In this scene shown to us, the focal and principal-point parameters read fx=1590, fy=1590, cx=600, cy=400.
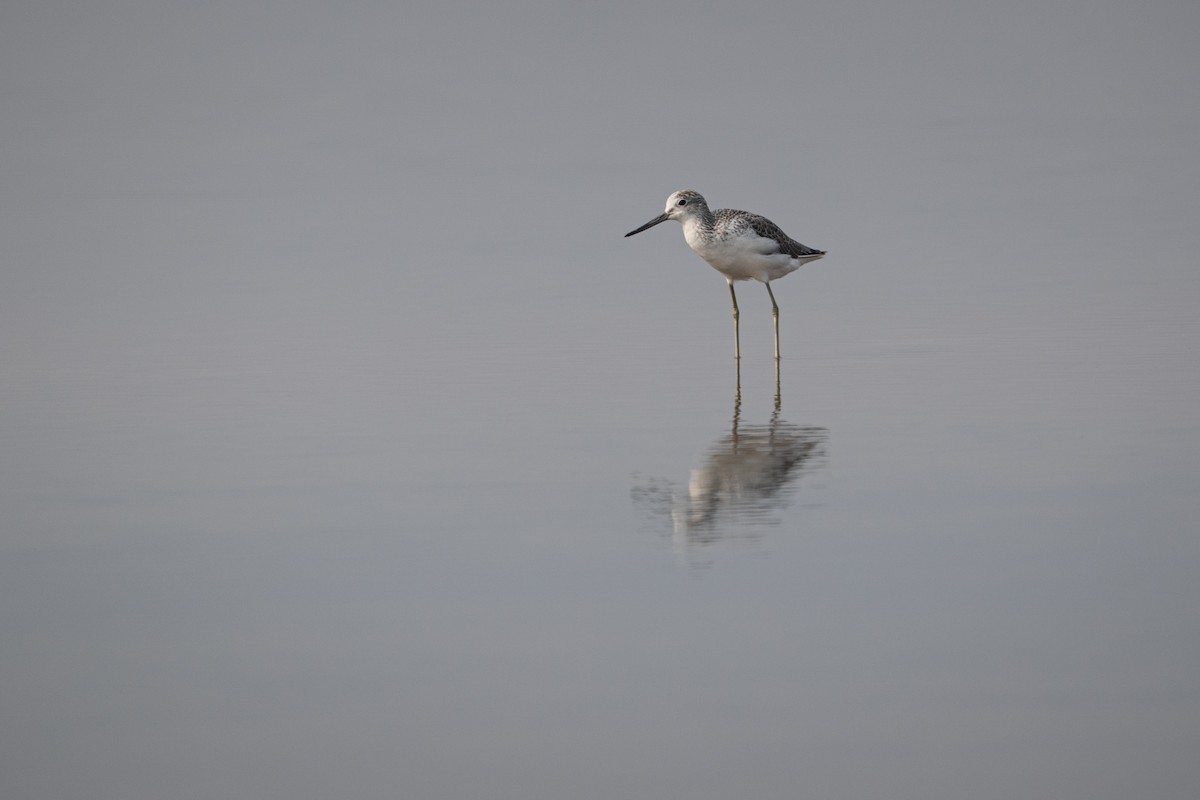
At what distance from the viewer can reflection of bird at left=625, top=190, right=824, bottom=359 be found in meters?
13.8

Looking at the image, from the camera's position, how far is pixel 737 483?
26.4 ft

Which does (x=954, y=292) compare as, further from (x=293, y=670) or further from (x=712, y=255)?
(x=293, y=670)

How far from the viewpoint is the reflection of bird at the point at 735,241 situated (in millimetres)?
13812

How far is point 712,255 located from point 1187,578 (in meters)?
8.23

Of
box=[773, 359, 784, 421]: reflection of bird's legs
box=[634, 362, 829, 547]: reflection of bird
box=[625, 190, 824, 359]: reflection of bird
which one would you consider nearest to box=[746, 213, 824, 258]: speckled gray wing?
box=[625, 190, 824, 359]: reflection of bird

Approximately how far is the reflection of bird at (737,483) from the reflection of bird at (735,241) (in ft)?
13.7

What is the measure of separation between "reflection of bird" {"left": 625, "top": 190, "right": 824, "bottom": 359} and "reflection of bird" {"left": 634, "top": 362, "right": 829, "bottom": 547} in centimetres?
417

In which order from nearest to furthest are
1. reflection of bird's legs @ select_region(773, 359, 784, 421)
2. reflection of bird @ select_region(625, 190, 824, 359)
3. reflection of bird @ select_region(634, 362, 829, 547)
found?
reflection of bird @ select_region(634, 362, 829, 547) < reflection of bird's legs @ select_region(773, 359, 784, 421) < reflection of bird @ select_region(625, 190, 824, 359)

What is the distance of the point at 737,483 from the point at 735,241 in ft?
19.8

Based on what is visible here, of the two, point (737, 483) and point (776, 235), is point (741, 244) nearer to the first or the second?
point (776, 235)

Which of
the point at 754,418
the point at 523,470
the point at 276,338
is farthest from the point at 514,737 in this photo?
the point at 276,338

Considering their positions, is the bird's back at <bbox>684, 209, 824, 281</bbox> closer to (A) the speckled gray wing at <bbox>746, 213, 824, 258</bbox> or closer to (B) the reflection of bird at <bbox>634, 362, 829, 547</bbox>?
(A) the speckled gray wing at <bbox>746, 213, 824, 258</bbox>

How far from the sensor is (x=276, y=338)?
15125mm

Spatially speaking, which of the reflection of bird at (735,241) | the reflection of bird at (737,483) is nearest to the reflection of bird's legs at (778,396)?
the reflection of bird at (737,483)
